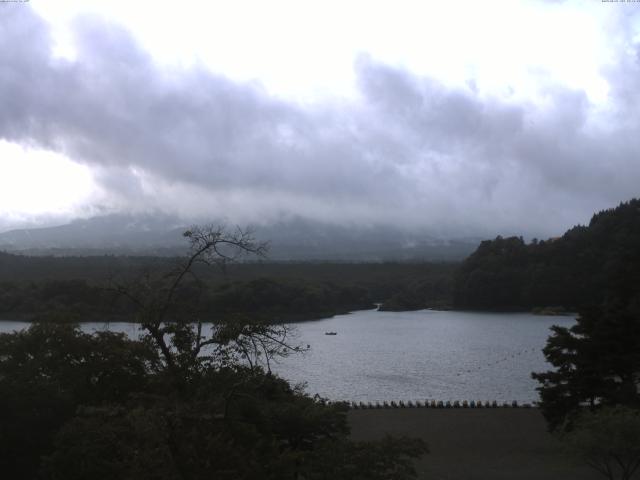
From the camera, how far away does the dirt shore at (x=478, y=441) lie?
45.3ft

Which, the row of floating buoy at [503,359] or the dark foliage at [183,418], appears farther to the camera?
the row of floating buoy at [503,359]

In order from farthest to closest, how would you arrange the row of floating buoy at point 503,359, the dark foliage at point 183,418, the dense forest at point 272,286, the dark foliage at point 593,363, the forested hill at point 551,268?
1. the forested hill at point 551,268
2. the dense forest at point 272,286
3. the row of floating buoy at point 503,359
4. the dark foliage at point 593,363
5. the dark foliage at point 183,418

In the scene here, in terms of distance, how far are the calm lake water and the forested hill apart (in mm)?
7622

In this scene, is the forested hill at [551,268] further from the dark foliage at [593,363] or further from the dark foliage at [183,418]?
the dark foliage at [183,418]

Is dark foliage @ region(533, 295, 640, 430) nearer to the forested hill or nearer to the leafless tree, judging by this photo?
the leafless tree

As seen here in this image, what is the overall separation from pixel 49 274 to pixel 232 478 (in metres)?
66.1

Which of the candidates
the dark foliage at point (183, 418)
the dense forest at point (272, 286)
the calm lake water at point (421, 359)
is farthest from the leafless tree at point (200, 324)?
the dense forest at point (272, 286)

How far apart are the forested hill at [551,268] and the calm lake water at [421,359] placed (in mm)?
7622

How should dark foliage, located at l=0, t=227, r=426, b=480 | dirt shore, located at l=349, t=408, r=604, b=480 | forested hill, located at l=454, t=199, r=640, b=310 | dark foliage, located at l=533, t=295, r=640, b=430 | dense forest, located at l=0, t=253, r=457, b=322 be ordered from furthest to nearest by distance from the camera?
forested hill, located at l=454, t=199, r=640, b=310 → dense forest, located at l=0, t=253, r=457, b=322 → dark foliage, located at l=533, t=295, r=640, b=430 → dirt shore, located at l=349, t=408, r=604, b=480 → dark foliage, located at l=0, t=227, r=426, b=480

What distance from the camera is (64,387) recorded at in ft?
35.8

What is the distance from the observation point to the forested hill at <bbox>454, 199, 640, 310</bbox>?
6612 centimetres

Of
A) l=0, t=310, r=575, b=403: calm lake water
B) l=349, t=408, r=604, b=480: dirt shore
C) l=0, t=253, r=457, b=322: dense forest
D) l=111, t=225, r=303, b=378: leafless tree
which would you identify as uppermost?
l=111, t=225, r=303, b=378: leafless tree

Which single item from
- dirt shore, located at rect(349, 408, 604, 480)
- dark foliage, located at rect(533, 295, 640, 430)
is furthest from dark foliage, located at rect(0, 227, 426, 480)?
dark foliage, located at rect(533, 295, 640, 430)

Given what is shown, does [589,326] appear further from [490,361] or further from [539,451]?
[490,361]
